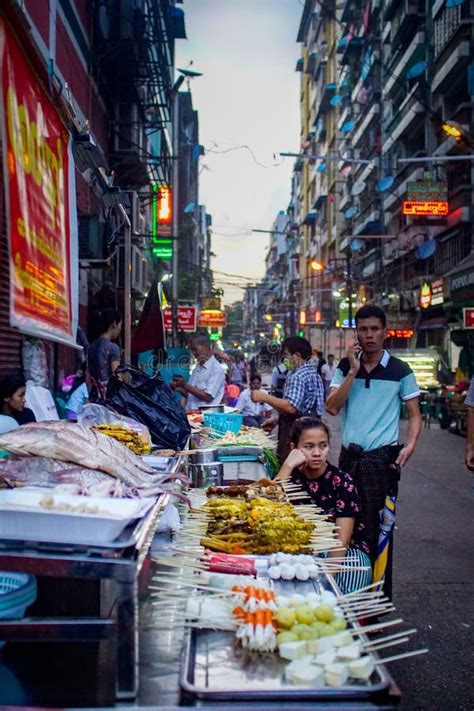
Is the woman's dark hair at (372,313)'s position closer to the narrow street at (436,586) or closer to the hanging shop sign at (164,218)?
the narrow street at (436,586)

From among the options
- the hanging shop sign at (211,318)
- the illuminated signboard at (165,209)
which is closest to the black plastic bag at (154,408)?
the illuminated signboard at (165,209)

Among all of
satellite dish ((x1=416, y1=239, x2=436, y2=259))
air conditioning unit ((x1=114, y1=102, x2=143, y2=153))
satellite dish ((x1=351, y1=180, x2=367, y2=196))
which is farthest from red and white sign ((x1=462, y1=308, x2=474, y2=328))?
satellite dish ((x1=351, y1=180, x2=367, y2=196))

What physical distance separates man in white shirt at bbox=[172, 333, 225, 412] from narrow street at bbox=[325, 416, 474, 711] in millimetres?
2697

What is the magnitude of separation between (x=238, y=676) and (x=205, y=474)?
271 centimetres

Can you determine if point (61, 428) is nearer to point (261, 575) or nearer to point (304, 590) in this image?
point (261, 575)

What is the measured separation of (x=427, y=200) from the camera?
2369cm

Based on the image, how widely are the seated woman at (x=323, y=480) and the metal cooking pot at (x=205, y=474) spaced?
0.72 m

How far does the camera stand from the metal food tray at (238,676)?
189cm

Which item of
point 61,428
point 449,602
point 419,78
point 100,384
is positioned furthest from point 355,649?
point 419,78

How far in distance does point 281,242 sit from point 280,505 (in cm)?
11405

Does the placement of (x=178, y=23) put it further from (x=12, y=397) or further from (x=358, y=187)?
(x=12, y=397)

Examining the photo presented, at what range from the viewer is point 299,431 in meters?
4.16

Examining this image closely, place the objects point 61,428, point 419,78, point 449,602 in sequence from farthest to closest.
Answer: point 419,78
point 449,602
point 61,428

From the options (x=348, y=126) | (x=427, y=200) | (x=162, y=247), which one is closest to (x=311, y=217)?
(x=348, y=126)
